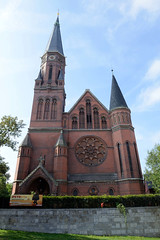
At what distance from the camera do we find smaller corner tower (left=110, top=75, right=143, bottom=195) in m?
19.6

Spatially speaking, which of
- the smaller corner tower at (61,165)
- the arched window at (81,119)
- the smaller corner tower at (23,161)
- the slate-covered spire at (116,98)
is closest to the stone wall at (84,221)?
the smaller corner tower at (61,165)

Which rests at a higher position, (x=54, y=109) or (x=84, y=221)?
(x=54, y=109)

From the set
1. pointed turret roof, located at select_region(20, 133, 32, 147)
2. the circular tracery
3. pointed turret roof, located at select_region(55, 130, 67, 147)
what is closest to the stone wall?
pointed turret roof, located at select_region(55, 130, 67, 147)

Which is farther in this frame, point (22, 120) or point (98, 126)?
point (98, 126)

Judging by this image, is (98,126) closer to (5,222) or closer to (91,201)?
(91,201)

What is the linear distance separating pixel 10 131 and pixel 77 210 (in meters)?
10.6

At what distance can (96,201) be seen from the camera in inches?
537

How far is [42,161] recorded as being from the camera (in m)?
21.8

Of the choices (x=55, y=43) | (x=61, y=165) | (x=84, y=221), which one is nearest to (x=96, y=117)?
(x=61, y=165)

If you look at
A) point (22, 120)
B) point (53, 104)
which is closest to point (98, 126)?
point (53, 104)

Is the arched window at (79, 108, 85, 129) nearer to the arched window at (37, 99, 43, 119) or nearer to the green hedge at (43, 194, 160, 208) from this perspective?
the arched window at (37, 99, 43, 119)

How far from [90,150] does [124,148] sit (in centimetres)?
491

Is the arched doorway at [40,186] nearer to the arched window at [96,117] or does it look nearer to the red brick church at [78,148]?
the red brick church at [78,148]

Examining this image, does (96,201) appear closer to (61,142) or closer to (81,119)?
(61,142)
